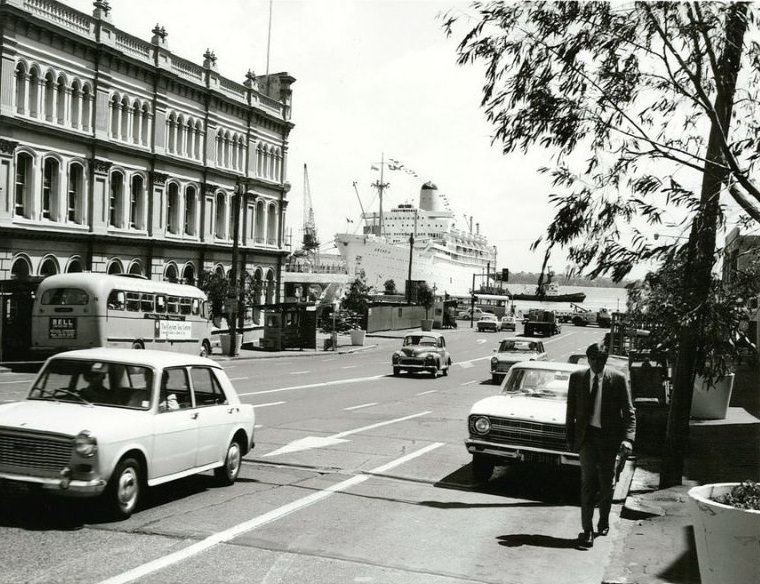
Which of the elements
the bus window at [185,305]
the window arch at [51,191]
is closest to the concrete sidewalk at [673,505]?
the bus window at [185,305]

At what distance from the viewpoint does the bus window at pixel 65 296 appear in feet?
90.3

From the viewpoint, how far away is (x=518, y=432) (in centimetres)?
1051

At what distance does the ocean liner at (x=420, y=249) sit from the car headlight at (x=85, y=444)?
95.2 metres

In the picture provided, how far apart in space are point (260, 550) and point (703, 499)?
3.60 meters

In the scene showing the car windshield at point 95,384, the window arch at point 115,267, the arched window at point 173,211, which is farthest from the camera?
the arched window at point 173,211

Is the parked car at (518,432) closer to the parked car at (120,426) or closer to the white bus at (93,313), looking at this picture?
the parked car at (120,426)

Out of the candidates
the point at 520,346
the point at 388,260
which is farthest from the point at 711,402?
the point at 388,260

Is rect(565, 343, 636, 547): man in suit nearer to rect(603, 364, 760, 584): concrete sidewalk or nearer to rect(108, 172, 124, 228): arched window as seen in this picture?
rect(603, 364, 760, 584): concrete sidewalk

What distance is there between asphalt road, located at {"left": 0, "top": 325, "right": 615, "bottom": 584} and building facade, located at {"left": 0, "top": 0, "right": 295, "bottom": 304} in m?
26.6

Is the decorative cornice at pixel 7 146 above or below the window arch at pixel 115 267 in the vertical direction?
above

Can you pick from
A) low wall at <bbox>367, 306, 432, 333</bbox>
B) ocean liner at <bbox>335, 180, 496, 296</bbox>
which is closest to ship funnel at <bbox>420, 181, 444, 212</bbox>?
ocean liner at <bbox>335, 180, 496, 296</bbox>


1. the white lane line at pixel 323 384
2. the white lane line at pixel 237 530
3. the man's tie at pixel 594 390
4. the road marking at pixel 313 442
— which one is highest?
the man's tie at pixel 594 390

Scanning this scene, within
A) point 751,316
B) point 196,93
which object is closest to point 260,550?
point 751,316

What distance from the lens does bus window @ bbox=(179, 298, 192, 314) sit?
1309 inches
